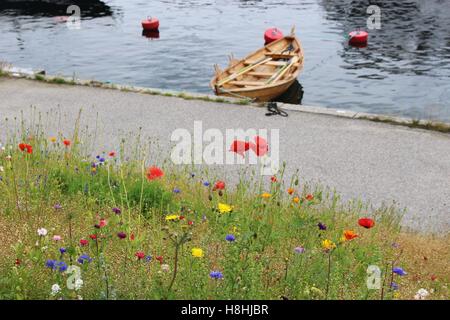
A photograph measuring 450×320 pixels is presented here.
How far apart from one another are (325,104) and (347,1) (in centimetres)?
2016

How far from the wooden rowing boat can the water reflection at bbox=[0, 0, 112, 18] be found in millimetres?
18071

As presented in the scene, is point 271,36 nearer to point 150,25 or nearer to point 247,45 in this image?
point 247,45

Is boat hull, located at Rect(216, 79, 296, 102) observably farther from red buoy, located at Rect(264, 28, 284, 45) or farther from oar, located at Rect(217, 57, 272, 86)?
red buoy, located at Rect(264, 28, 284, 45)

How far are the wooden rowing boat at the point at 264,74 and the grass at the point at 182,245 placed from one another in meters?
6.77

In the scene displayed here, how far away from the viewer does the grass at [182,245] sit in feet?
13.8

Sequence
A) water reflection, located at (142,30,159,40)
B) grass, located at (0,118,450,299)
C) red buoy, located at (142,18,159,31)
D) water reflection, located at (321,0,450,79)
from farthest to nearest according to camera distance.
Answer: red buoy, located at (142,18,159,31) → water reflection, located at (142,30,159,40) → water reflection, located at (321,0,450,79) → grass, located at (0,118,450,299)

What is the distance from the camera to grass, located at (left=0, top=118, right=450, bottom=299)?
166 inches

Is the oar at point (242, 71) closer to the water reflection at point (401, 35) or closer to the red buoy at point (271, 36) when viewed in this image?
the water reflection at point (401, 35)

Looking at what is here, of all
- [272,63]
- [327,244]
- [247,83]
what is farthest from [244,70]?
[327,244]

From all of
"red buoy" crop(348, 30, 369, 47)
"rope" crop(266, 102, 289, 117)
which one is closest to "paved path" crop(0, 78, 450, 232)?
"rope" crop(266, 102, 289, 117)

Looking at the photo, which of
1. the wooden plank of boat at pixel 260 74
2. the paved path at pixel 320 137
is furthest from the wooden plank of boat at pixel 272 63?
the paved path at pixel 320 137

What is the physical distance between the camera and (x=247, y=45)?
25.9m

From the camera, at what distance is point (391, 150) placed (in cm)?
923
